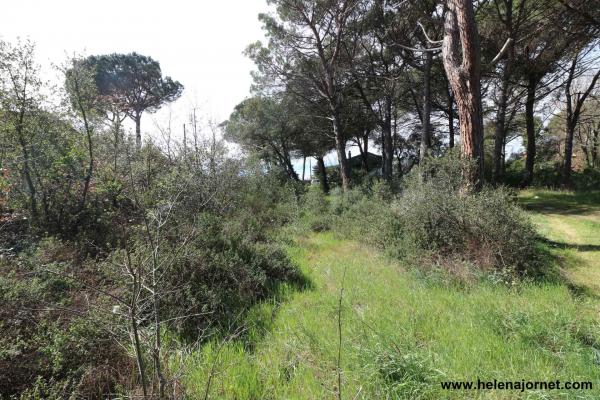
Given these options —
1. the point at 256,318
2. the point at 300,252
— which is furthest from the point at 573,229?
the point at 256,318

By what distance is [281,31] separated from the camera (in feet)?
36.6

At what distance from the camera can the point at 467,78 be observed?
17.2 ft

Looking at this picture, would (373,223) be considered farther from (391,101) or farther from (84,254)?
(391,101)

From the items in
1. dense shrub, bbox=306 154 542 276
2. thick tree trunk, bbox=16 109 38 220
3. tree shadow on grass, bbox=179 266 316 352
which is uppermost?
thick tree trunk, bbox=16 109 38 220

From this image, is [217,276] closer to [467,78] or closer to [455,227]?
[455,227]

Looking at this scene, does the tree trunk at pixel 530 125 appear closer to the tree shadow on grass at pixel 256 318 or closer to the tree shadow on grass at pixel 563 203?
the tree shadow on grass at pixel 563 203

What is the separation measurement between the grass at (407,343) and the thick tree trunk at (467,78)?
2.47 metres

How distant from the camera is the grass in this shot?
6.56ft

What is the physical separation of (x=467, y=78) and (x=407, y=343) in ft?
17.2

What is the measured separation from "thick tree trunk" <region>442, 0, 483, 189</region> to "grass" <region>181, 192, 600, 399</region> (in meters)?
2.47

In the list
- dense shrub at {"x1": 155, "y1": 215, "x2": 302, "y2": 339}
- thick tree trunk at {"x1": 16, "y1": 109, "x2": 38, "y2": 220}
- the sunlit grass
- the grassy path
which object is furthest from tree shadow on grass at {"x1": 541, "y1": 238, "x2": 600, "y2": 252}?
thick tree trunk at {"x1": 16, "y1": 109, "x2": 38, "y2": 220}

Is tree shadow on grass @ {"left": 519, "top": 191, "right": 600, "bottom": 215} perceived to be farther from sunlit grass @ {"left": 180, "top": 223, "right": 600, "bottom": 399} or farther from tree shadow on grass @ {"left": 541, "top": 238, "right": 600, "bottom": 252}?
sunlit grass @ {"left": 180, "top": 223, "right": 600, "bottom": 399}

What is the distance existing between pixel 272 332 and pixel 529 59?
14803 mm

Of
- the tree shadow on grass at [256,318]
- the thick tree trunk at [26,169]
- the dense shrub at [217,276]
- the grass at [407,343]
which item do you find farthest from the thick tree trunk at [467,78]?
the thick tree trunk at [26,169]
